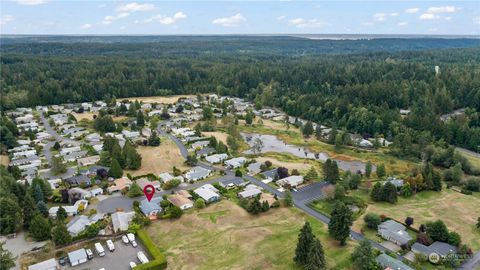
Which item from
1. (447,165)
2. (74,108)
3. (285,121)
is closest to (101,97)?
(74,108)

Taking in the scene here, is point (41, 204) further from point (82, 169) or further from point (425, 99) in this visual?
point (425, 99)

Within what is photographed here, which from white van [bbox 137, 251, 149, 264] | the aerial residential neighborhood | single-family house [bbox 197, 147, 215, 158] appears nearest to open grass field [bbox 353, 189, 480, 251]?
the aerial residential neighborhood

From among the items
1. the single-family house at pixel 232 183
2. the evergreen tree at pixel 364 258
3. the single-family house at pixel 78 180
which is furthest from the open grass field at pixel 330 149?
the single-family house at pixel 78 180

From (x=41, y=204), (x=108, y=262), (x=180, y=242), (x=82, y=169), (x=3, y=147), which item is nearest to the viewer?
(x=108, y=262)

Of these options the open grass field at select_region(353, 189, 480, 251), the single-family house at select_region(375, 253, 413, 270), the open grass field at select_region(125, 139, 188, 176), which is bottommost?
the open grass field at select_region(125, 139, 188, 176)

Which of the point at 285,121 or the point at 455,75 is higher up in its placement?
the point at 455,75

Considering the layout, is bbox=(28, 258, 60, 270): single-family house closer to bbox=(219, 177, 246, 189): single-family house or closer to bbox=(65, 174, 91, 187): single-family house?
bbox=(65, 174, 91, 187): single-family house
